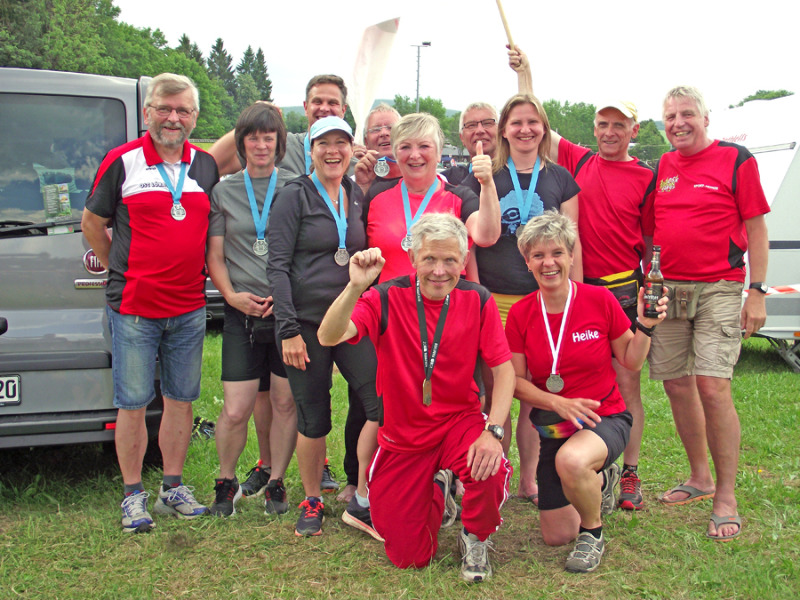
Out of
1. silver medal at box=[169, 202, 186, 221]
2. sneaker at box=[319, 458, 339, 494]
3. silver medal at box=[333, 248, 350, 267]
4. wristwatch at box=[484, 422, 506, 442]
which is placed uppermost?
silver medal at box=[169, 202, 186, 221]

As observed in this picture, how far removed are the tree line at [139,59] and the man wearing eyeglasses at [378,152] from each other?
7.97ft

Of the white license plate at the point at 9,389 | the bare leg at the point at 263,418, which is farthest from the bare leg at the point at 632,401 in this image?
the white license plate at the point at 9,389

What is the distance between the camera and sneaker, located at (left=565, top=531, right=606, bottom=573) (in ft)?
10.9

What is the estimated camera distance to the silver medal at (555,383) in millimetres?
3590

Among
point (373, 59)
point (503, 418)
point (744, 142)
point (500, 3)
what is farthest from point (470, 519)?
point (744, 142)

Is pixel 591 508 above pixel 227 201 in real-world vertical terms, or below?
below

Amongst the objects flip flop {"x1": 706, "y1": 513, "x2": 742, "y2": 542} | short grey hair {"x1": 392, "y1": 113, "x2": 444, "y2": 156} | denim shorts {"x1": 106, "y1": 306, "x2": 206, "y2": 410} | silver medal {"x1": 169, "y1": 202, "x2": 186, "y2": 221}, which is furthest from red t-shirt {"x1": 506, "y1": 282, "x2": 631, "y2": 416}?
silver medal {"x1": 169, "y1": 202, "x2": 186, "y2": 221}

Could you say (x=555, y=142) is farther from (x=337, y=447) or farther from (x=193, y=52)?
(x=193, y=52)

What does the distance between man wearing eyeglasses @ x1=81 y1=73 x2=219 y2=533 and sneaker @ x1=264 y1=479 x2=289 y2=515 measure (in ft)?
1.35

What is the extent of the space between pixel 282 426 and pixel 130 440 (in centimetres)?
82

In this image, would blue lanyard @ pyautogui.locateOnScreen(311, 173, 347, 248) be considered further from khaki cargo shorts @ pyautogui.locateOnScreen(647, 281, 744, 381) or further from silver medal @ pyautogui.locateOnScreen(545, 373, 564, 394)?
khaki cargo shorts @ pyautogui.locateOnScreen(647, 281, 744, 381)

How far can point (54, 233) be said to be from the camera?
384 centimetres

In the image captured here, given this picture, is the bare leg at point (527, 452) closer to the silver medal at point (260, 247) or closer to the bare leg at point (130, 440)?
the silver medal at point (260, 247)

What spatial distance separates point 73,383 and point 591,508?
277 centimetres
